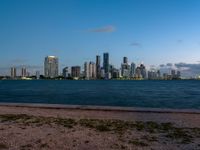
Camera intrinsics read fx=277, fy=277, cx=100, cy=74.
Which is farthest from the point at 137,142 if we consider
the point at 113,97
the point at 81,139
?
the point at 113,97

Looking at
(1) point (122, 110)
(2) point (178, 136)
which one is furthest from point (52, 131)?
(1) point (122, 110)

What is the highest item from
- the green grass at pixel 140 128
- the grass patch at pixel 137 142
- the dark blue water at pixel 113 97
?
the grass patch at pixel 137 142

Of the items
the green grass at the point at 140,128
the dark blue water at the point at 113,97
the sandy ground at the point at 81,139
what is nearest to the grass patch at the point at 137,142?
the sandy ground at the point at 81,139

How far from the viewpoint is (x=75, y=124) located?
507 inches

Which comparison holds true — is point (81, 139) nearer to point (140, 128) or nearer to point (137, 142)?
point (137, 142)

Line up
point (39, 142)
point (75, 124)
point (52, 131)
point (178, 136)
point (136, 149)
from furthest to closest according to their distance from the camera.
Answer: point (75, 124) → point (52, 131) → point (178, 136) → point (39, 142) → point (136, 149)

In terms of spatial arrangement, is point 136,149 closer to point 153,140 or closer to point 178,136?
point 153,140

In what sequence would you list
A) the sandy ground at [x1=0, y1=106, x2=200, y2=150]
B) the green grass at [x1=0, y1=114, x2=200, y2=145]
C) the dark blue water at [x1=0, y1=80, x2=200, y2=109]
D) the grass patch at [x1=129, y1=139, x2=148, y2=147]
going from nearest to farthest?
the sandy ground at [x1=0, y1=106, x2=200, y2=150]
the grass patch at [x1=129, y1=139, x2=148, y2=147]
the green grass at [x1=0, y1=114, x2=200, y2=145]
the dark blue water at [x1=0, y1=80, x2=200, y2=109]

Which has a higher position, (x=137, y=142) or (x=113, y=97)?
(x=137, y=142)

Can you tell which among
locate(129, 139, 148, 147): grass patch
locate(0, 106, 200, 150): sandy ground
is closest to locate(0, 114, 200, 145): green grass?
locate(0, 106, 200, 150): sandy ground

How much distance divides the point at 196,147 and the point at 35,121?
796 cm

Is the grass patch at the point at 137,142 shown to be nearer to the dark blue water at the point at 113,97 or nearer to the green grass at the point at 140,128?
the green grass at the point at 140,128

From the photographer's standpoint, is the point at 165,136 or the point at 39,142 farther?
the point at 165,136

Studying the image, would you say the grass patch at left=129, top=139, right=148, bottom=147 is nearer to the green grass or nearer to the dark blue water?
the green grass
